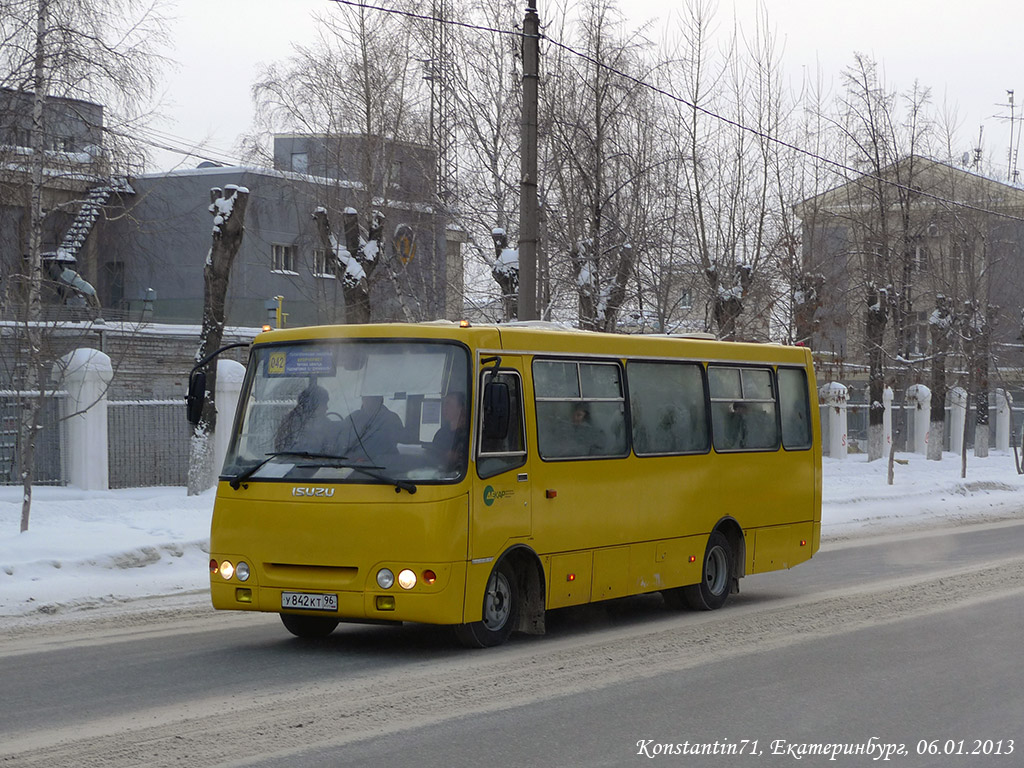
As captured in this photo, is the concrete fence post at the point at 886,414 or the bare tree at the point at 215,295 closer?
the bare tree at the point at 215,295

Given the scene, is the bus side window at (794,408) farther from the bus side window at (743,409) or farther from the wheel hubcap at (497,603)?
the wheel hubcap at (497,603)

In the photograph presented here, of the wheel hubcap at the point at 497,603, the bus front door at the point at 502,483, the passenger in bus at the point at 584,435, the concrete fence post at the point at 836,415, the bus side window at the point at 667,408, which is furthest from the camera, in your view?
the concrete fence post at the point at 836,415

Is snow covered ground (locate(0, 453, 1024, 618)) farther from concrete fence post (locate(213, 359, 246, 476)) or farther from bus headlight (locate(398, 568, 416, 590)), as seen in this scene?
bus headlight (locate(398, 568, 416, 590))

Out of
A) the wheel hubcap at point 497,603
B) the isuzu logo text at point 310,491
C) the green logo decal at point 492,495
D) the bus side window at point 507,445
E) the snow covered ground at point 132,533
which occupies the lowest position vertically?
the snow covered ground at point 132,533

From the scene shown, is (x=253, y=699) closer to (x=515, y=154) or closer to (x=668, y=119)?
(x=515, y=154)

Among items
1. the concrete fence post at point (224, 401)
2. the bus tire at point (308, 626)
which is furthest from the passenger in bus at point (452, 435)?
the concrete fence post at point (224, 401)

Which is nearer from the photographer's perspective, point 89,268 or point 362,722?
point 362,722

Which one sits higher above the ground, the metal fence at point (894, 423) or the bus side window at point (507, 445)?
the bus side window at point (507, 445)

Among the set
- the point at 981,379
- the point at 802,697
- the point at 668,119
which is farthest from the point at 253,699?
the point at 981,379

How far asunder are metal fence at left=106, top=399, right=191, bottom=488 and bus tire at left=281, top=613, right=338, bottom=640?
534 inches

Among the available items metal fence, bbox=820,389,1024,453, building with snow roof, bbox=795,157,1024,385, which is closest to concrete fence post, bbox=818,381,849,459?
metal fence, bbox=820,389,1024,453

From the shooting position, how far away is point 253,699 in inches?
312

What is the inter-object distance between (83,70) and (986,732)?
55.1ft

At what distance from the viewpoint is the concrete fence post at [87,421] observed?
847 inches
